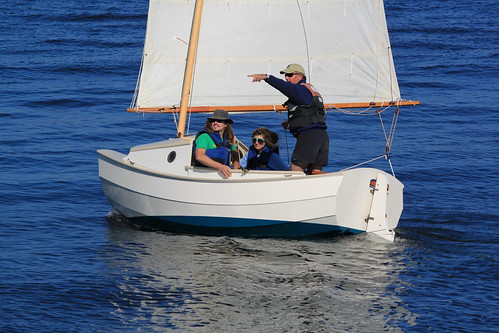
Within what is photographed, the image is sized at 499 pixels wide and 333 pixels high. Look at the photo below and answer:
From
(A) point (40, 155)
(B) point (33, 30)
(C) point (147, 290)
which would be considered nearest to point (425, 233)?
(C) point (147, 290)

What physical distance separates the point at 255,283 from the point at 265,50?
489 cm

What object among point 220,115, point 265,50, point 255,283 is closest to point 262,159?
point 220,115

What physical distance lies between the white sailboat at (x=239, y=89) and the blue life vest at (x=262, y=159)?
691mm

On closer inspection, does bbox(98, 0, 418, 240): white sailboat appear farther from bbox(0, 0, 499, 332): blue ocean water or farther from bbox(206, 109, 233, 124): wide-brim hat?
→ bbox(206, 109, 233, 124): wide-brim hat

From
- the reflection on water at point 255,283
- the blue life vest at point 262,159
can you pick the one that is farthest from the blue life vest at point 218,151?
the reflection on water at point 255,283

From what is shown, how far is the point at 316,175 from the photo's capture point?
506 inches

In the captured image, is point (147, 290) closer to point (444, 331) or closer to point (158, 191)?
point (158, 191)

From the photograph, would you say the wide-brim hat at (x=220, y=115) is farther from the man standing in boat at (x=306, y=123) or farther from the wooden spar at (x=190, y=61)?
the man standing in boat at (x=306, y=123)

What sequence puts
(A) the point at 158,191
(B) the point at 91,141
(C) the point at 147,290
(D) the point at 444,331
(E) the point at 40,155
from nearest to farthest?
(D) the point at 444,331 < (C) the point at 147,290 < (A) the point at 158,191 < (E) the point at 40,155 < (B) the point at 91,141

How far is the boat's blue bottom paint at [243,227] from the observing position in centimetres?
1347

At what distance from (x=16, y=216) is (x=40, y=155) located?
460 centimetres

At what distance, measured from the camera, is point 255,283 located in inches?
467

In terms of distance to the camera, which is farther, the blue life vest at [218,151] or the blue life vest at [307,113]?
the blue life vest at [218,151]

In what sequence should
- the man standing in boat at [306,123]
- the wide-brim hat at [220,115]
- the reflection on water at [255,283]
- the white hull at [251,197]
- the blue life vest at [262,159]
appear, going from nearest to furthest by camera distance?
the reflection on water at [255,283] → the white hull at [251,197] → the man standing in boat at [306,123] → the wide-brim hat at [220,115] → the blue life vest at [262,159]
